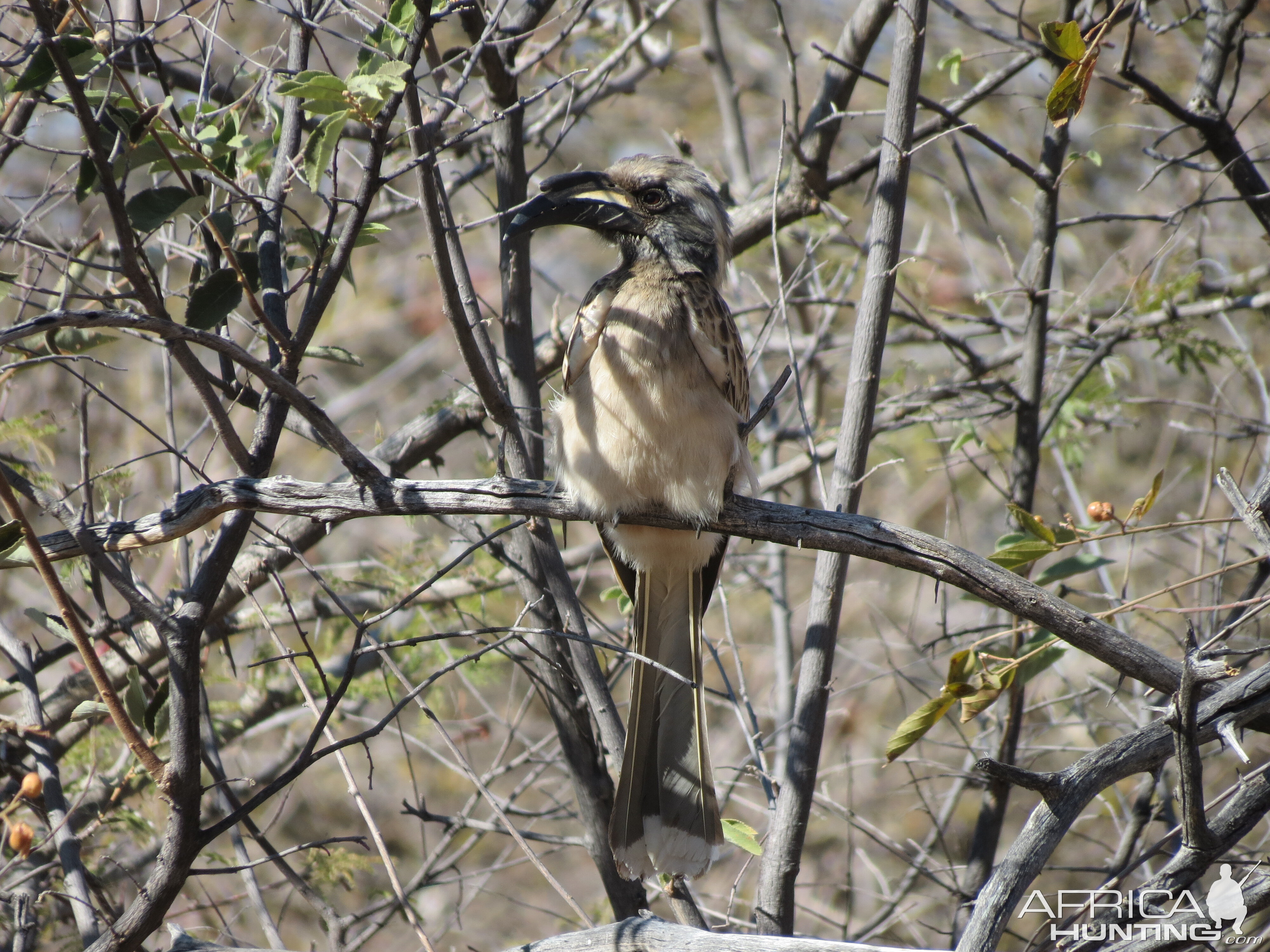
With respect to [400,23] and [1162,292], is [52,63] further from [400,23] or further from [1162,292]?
[1162,292]

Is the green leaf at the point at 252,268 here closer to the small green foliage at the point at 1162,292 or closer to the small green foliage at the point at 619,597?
the small green foliage at the point at 619,597

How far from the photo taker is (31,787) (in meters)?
2.90

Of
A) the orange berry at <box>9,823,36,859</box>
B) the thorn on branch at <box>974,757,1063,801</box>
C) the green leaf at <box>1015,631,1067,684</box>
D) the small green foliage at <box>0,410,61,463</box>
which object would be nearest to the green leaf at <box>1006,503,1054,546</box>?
the thorn on branch at <box>974,757,1063,801</box>

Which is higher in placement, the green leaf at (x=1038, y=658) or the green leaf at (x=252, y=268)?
the green leaf at (x=252, y=268)

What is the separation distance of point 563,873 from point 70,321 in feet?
23.2

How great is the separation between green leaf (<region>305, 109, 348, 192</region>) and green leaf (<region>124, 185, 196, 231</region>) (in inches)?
18.1

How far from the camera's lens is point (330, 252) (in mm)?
3691

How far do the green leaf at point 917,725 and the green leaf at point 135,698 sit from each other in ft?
6.65

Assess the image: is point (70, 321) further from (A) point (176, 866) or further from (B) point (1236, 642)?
(B) point (1236, 642)

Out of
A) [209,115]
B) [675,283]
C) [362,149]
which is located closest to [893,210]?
[675,283]

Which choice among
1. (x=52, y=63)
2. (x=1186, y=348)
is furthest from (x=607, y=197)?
(x=1186, y=348)

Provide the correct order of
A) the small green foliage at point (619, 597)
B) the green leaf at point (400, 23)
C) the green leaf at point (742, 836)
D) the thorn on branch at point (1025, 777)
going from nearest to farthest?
the thorn on branch at point (1025, 777) < the green leaf at point (400, 23) < the green leaf at point (742, 836) < the small green foliage at point (619, 597)

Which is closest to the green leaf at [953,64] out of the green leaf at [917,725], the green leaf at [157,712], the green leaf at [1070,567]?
the green leaf at [1070,567]

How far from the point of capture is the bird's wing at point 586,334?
3.47 metres
